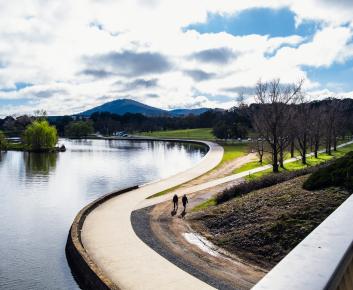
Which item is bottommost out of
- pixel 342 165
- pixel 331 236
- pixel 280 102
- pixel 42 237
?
pixel 42 237

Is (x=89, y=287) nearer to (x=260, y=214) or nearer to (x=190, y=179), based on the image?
(x=260, y=214)

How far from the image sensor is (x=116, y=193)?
112ft

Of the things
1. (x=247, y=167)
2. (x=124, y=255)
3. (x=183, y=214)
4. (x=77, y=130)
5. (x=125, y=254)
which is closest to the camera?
(x=124, y=255)

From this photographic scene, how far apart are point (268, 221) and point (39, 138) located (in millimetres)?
86868

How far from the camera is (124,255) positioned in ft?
60.5

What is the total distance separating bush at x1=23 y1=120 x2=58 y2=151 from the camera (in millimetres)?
98250

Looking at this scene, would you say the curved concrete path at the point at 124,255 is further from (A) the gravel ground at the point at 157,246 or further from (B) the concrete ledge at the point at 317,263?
(B) the concrete ledge at the point at 317,263

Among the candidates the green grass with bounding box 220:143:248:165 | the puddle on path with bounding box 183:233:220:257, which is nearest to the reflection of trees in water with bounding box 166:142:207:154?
the green grass with bounding box 220:143:248:165

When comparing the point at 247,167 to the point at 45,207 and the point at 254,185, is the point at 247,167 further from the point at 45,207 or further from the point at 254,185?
the point at 45,207

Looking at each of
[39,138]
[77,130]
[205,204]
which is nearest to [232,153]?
[205,204]

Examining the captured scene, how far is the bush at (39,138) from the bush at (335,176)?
84268 millimetres

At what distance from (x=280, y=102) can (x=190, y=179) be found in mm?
14279

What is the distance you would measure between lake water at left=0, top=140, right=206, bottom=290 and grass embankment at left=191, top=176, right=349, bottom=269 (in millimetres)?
8221

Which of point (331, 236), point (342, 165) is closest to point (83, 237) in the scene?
point (342, 165)
